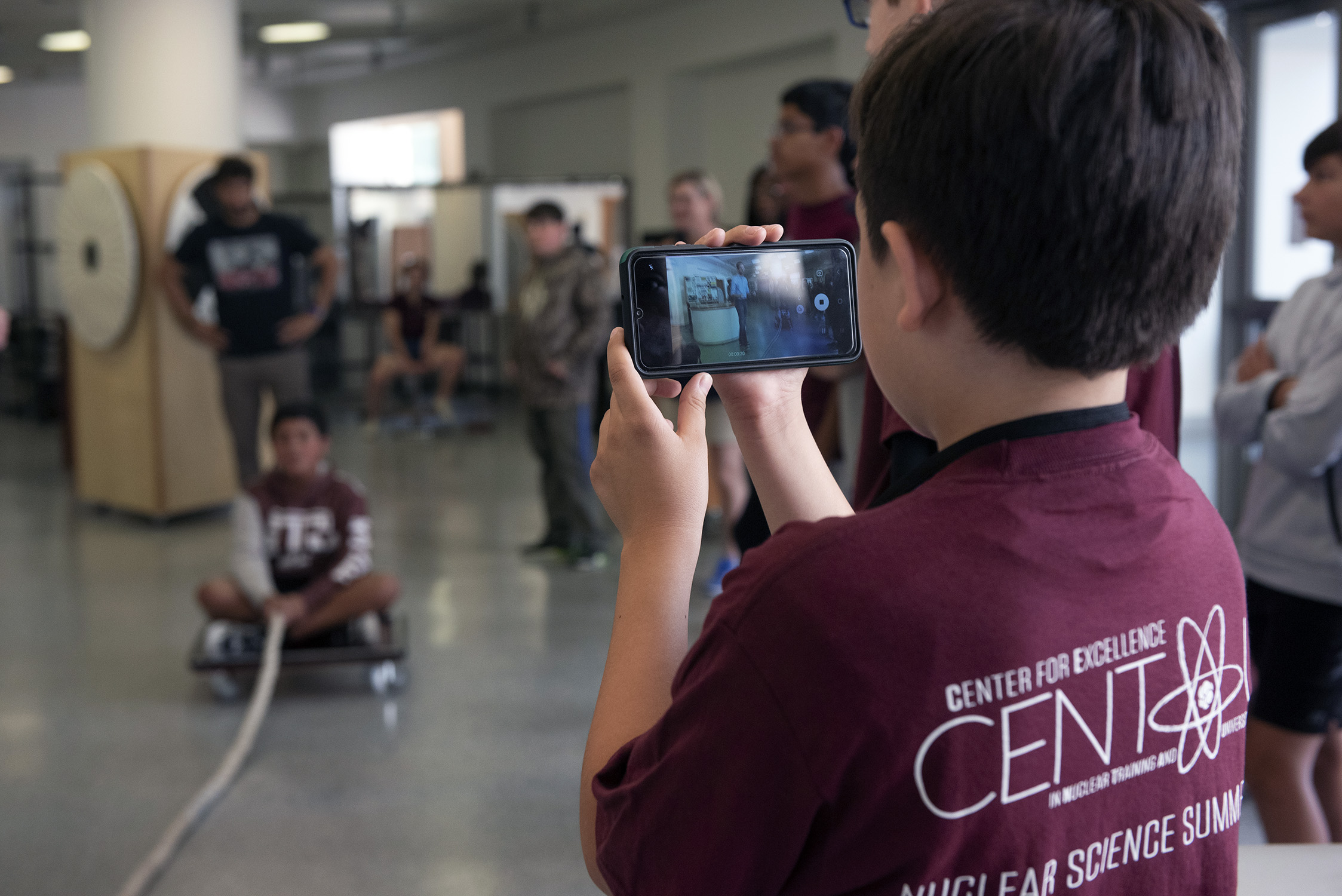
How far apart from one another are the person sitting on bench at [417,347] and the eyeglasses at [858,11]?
809 centimetres

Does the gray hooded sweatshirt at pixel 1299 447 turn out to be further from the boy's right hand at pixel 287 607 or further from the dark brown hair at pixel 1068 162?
the boy's right hand at pixel 287 607

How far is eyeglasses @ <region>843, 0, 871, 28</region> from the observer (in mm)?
1387

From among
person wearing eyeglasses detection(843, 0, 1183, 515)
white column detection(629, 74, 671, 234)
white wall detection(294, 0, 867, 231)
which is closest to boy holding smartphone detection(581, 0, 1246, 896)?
person wearing eyeglasses detection(843, 0, 1183, 515)

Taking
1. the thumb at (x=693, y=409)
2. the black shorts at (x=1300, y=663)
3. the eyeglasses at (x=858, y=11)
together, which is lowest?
the black shorts at (x=1300, y=663)

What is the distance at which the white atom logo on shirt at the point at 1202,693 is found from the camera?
0.66 metres

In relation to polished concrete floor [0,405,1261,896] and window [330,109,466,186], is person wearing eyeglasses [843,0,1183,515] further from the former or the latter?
window [330,109,466,186]

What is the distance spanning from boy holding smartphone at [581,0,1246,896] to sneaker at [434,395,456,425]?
346 inches

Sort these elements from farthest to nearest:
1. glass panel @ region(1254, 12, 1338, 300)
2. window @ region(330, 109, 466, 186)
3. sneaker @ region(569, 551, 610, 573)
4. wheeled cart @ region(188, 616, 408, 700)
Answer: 1. window @ region(330, 109, 466, 186)
2. sneaker @ region(569, 551, 610, 573)
3. glass panel @ region(1254, 12, 1338, 300)
4. wheeled cart @ region(188, 616, 408, 700)

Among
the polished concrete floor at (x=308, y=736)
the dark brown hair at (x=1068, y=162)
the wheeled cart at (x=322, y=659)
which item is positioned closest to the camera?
the dark brown hair at (x=1068, y=162)

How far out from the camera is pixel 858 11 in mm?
1425

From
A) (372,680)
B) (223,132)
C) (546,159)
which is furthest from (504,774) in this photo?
(546,159)

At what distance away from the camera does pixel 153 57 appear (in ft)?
18.9

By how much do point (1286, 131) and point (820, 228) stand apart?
2270mm

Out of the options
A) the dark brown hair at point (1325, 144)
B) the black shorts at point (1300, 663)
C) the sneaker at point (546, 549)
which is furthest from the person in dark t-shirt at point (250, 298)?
the black shorts at point (1300, 663)
